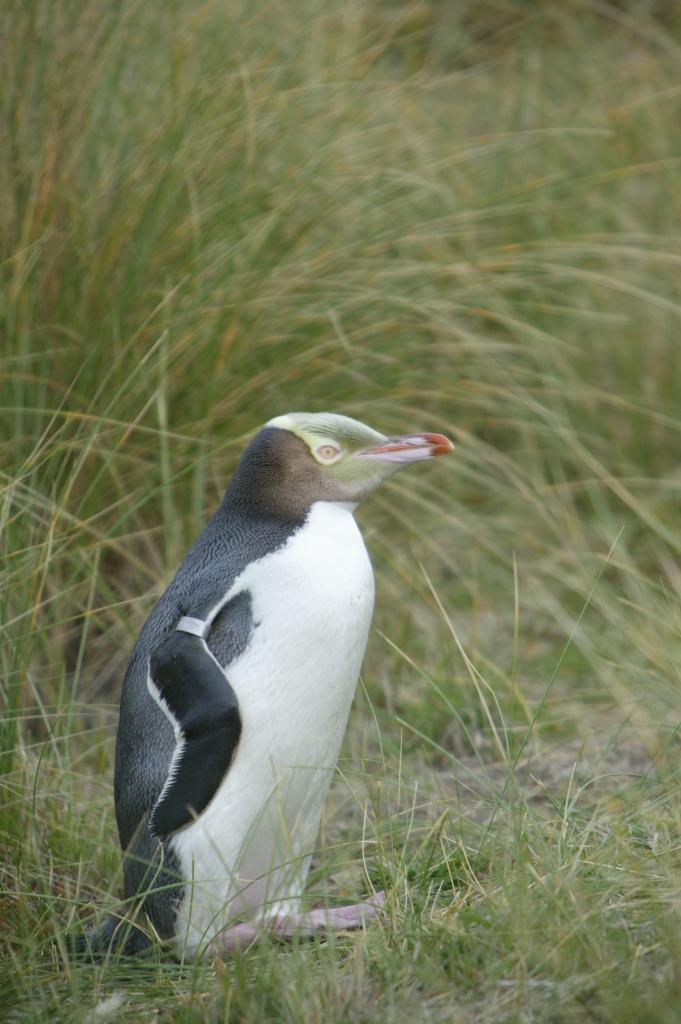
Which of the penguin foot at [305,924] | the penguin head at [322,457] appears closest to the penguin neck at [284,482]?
the penguin head at [322,457]

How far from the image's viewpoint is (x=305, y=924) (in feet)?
6.00

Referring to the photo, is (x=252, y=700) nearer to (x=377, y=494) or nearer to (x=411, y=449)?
(x=411, y=449)

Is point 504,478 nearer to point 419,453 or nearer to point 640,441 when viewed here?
point 640,441

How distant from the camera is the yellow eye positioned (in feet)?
6.47

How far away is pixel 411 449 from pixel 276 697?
415 mm

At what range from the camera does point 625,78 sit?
449 centimetres

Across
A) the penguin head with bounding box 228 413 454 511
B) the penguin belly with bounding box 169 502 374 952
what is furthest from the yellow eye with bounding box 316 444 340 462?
the penguin belly with bounding box 169 502 374 952

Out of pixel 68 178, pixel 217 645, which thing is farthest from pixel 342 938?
pixel 68 178

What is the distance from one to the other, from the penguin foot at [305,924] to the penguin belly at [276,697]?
0.02 m

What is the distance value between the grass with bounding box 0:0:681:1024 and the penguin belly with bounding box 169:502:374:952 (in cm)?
10

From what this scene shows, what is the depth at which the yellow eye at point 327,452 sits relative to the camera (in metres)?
→ 1.97

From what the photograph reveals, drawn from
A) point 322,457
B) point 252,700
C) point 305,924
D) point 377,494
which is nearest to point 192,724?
point 252,700

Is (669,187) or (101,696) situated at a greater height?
(669,187)

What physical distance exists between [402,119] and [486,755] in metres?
1.75
